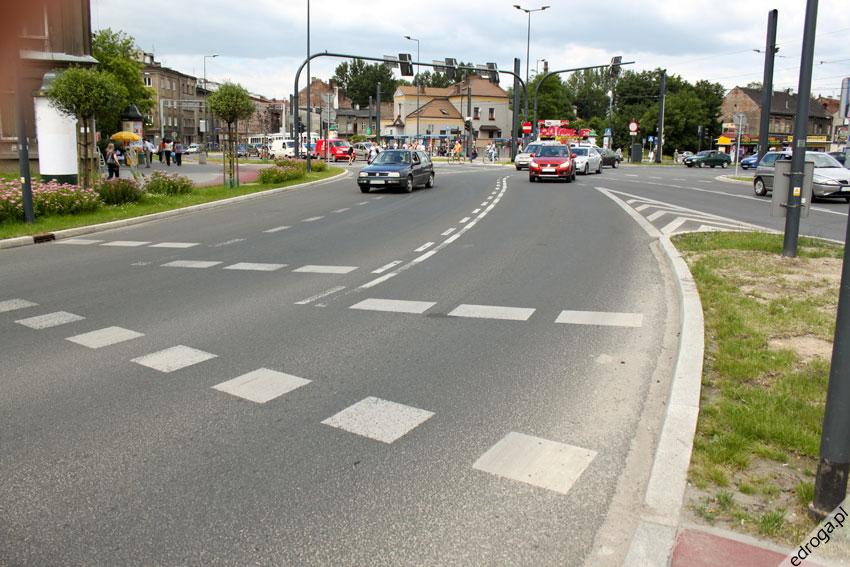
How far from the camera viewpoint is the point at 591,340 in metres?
6.35

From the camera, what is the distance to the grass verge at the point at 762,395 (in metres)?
3.30

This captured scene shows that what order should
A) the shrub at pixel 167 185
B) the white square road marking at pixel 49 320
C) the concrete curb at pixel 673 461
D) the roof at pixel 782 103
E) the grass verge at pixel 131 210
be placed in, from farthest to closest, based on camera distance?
the roof at pixel 782 103 → the shrub at pixel 167 185 → the grass verge at pixel 131 210 → the white square road marking at pixel 49 320 → the concrete curb at pixel 673 461

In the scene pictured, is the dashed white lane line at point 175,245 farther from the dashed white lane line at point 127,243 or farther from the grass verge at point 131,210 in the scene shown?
the grass verge at point 131,210

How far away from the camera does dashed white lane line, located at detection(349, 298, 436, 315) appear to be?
7559mm

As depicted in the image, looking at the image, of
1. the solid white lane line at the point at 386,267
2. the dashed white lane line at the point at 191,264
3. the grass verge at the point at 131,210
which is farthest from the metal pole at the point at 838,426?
the grass verge at the point at 131,210

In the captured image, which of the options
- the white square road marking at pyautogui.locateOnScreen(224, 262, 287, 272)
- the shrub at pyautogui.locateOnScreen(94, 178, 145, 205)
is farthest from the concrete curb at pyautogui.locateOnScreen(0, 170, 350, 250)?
the white square road marking at pyautogui.locateOnScreen(224, 262, 287, 272)

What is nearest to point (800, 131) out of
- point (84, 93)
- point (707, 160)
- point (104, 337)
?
point (104, 337)

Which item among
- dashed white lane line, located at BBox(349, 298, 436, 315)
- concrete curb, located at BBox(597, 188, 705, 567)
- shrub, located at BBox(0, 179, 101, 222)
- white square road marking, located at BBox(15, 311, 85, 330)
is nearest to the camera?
concrete curb, located at BBox(597, 188, 705, 567)

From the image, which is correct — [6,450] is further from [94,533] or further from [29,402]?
[94,533]

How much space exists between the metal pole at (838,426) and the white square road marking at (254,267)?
796 centimetres

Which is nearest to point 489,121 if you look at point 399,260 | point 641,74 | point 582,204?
point 641,74

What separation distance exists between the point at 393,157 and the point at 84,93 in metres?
12.1

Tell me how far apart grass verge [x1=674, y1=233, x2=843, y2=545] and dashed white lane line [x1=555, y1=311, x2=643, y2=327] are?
689 mm

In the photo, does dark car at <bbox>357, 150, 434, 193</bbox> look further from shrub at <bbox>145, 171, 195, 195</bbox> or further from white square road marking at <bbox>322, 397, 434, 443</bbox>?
white square road marking at <bbox>322, 397, 434, 443</bbox>
